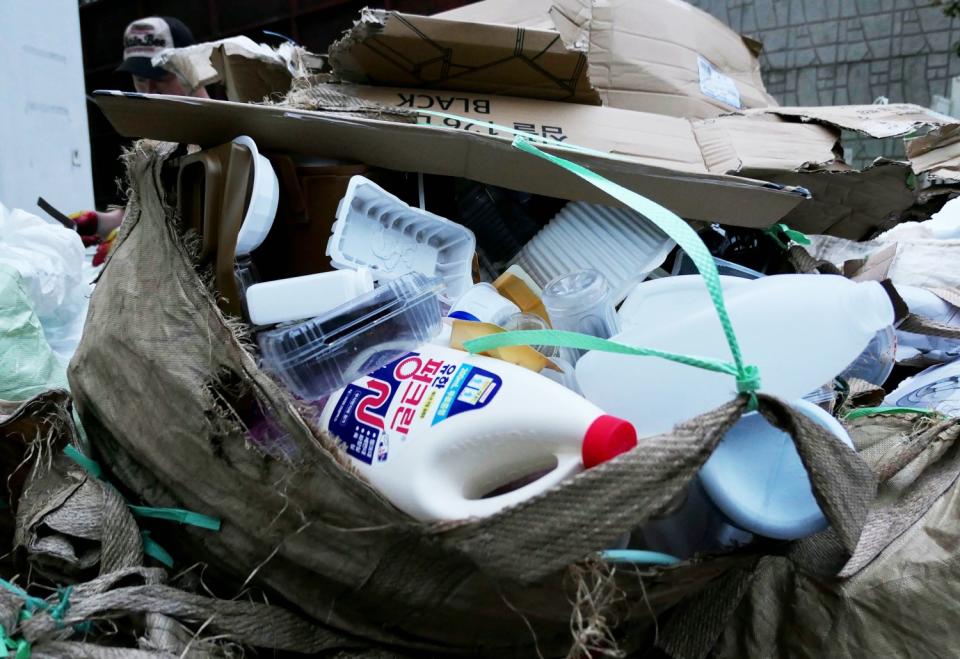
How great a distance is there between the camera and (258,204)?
86cm

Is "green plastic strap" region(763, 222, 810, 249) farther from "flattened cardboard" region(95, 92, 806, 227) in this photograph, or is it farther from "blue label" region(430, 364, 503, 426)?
"blue label" region(430, 364, 503, 426)

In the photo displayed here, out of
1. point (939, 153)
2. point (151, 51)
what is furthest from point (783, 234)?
point (151, 51)

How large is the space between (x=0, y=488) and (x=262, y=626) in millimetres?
430

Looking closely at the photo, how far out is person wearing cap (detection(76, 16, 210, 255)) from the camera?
2.14 metres

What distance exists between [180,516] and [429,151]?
20.5 inches

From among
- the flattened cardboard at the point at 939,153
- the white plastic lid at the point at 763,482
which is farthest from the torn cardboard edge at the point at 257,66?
the flattened cardboard at the point at 939,153

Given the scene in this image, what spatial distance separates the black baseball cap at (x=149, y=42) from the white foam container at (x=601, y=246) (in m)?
1.80

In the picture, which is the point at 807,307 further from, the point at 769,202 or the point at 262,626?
the point at 262,626

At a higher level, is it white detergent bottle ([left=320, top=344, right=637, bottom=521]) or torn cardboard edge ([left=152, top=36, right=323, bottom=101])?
torn cardboard edge ([left=152, top=36, right=323, bottom=101])

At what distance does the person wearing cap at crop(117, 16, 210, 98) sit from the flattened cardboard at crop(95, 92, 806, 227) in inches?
61.6

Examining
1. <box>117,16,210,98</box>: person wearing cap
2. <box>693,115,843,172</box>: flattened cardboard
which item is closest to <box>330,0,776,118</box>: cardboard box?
<box>693,115,843,172</box>: flattened cardboard

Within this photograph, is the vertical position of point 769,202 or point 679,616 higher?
point 769,202

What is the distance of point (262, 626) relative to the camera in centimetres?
78

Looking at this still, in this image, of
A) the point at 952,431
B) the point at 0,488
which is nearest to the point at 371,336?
the point at 0,488
